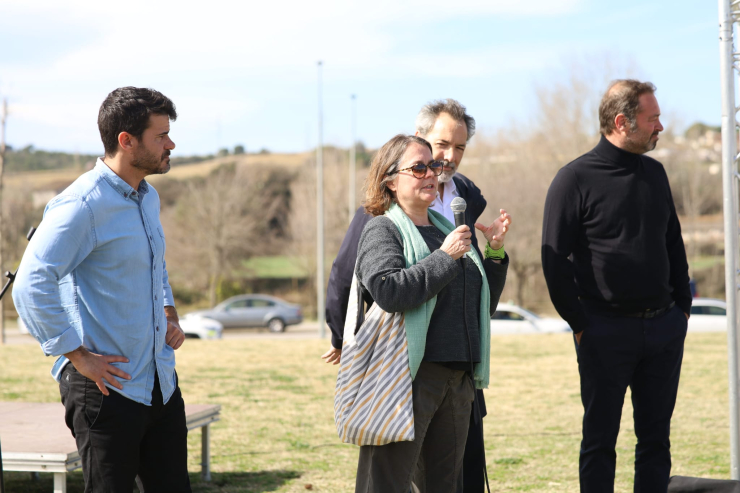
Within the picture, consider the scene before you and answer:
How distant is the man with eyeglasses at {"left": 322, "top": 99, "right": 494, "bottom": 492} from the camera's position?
11.8ft

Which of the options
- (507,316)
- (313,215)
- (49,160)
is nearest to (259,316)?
(313,215)

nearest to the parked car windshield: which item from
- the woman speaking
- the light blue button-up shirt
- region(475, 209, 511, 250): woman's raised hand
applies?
region(475, 209, 511, 250): woman's raised hand

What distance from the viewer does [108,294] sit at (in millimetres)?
2771

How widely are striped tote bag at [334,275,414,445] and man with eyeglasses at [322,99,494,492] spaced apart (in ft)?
1.85

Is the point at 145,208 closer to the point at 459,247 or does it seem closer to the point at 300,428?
the point at 459,247

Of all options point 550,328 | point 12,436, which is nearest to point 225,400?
point 12,436

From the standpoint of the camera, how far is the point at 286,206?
50344 mm

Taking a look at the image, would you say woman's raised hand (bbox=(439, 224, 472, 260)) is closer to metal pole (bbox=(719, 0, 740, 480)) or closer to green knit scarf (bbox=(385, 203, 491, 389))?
green knit scarf (bbox=(385, 203, 491, 389))

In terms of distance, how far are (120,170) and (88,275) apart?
0.41m

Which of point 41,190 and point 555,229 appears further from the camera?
point 41,190

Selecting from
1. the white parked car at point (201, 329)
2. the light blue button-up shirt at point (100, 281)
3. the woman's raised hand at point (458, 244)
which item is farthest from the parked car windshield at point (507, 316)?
the light blue button-up shirt at point (100, 281)

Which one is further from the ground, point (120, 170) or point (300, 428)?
point (120, 170)

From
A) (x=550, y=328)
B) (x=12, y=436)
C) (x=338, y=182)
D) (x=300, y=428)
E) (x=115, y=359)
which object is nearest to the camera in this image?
(x=115, y=359)

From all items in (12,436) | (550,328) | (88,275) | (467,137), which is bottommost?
(550,328)
